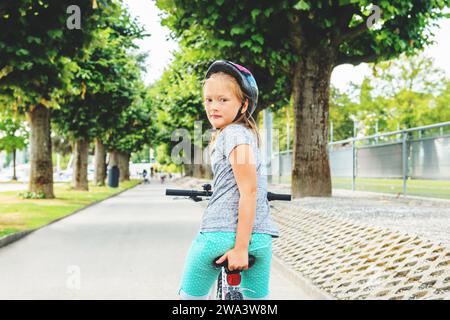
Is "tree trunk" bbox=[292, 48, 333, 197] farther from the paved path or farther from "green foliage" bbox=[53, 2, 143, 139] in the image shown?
"green foliage" bbox=[53, 2, 143, 139]

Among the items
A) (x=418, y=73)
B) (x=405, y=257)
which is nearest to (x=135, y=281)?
(x=405, y=257)

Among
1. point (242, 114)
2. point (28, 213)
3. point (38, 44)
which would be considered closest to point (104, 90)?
point (28, 213)

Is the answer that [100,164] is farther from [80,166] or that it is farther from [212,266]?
[212,266]

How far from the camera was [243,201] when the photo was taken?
9.23ft

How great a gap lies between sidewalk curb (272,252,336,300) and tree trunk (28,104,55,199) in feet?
56.8

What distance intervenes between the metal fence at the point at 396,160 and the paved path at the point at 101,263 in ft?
19.0

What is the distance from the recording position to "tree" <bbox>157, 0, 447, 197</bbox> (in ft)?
47.1

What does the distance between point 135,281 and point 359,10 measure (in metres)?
10.6

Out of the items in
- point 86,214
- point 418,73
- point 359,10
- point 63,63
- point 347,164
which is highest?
point 418,73

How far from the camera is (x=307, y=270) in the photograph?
7.86 m

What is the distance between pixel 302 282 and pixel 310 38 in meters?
10.1

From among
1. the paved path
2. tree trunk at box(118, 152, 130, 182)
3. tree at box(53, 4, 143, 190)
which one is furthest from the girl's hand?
tree trunk at box(118, 152, 130, 182)

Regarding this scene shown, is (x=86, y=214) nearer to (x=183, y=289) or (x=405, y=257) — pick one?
(x=405, y=257)

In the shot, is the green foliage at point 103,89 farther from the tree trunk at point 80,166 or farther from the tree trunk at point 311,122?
the tree trunk at point 311,122
